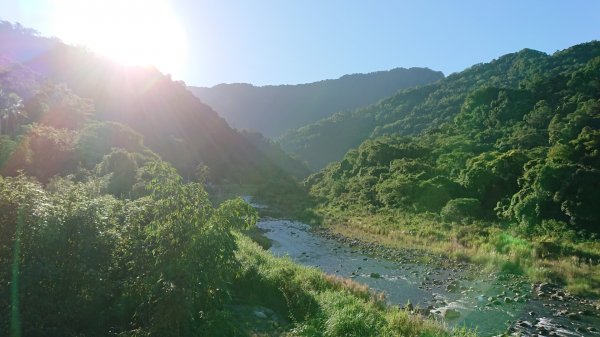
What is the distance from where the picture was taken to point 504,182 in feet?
154

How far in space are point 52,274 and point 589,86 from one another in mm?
81699

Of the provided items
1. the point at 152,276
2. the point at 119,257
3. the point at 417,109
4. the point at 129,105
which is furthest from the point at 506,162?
the point at 129,105

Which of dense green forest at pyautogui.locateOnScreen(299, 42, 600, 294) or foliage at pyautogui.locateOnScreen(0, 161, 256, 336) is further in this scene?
dense green forest at pyautogui.locateOnScreen(299, 42, 600, 294)

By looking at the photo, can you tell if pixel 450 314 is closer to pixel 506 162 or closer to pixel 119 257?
pixel 119 257

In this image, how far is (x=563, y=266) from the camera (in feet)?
91.0

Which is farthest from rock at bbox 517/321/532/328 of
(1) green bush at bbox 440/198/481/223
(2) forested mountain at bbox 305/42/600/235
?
(1) green bush at bbox 440/198/481/223

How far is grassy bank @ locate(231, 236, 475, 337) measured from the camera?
1250 cm

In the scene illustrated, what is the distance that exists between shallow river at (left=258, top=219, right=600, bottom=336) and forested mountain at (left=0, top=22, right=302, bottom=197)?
6622cm

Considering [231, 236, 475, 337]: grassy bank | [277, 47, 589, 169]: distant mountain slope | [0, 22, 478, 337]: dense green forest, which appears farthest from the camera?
[277, 47, 589, 169]: distant mountain slope

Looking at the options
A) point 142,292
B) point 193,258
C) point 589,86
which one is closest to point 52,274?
point 142,292

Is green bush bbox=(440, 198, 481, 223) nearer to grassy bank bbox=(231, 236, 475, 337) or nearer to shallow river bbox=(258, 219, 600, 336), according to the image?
shallow river bbox=(258, 219, 600, 336)

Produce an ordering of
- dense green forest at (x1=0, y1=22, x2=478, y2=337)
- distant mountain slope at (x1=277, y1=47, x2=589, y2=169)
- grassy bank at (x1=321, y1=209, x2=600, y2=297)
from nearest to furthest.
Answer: dense green forest at (x1=0, y1=22, x2=478, y2=337), grassy bank at (x1=321, y1=209, x2=600, y2=297), distant mountain slope at (x1=277, y1=47, x2=589, y2=169)

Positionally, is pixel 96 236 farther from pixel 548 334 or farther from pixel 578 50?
pixel 578 50

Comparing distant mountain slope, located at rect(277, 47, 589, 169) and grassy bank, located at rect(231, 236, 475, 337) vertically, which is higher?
distant mountain slope, located at rect(277, 47, 589, 169)
